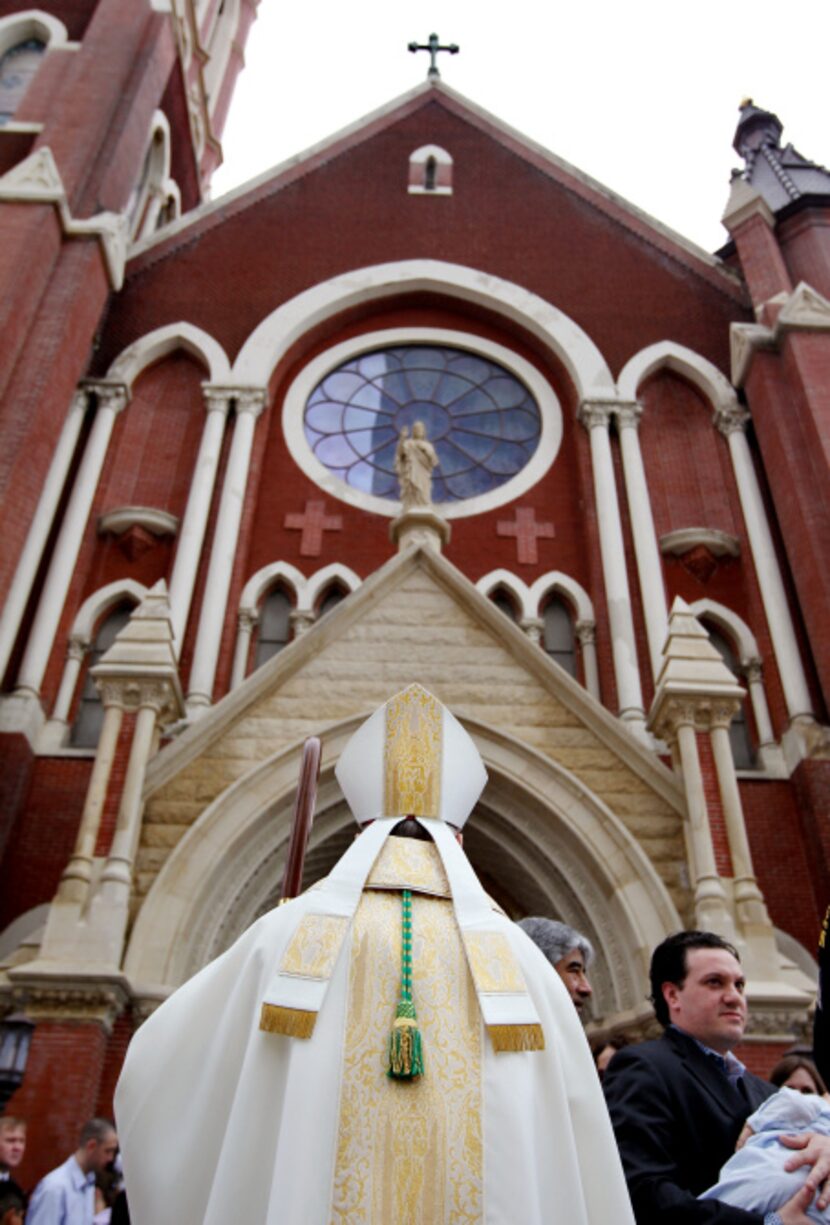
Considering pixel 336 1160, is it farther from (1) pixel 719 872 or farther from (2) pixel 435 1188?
(1) pixel 719 872

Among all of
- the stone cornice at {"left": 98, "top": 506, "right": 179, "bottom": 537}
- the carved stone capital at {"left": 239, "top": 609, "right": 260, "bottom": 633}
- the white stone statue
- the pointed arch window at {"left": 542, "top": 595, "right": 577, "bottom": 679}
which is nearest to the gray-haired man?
the white stone statue

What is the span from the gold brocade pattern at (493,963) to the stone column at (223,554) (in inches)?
348

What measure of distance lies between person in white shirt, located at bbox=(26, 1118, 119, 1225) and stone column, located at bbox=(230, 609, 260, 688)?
20.9ft

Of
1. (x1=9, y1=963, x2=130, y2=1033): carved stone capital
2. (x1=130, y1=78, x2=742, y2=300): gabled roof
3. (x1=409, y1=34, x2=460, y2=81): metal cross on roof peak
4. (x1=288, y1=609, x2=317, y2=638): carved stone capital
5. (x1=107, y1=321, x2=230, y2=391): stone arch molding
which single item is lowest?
(x1=9, y1=963, x2=130, y2=1033): carved stone capital

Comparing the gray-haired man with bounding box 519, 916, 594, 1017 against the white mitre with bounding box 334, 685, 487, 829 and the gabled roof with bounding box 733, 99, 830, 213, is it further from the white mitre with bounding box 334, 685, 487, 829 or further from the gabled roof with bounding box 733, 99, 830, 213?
the gabled roof with bounding box 733, 99, 830, 213

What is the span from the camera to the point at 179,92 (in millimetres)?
18891

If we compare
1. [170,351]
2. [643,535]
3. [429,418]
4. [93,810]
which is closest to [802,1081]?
[93,810]

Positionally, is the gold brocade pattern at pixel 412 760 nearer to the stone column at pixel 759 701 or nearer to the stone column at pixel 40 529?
the stone column at pixel 40 529

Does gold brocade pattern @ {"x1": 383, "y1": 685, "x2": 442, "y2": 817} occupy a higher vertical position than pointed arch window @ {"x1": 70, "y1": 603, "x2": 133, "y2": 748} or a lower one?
lower

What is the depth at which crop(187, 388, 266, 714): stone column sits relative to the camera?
452 inches

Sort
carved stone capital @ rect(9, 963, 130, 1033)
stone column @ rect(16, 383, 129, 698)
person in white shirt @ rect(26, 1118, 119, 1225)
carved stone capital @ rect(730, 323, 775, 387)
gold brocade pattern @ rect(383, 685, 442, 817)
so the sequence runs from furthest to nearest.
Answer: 1. carved stone capital @ rect(730, 323, 775, 387)
2. stone column @ rect(16, 383, 129, 698)
3. carved stone capital @ rect(9, 963, 130, 1033)
4. person in white shirt @ rect(26, 1118, 119, 1225)
5. gold brocade pattern @ rect(383, 685, 442, 817)

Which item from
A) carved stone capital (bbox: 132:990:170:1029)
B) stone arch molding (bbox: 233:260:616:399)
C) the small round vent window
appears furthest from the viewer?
stone arch molding (bbox: 233:260:616:399)

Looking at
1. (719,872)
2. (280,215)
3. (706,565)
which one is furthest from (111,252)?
(719,872)

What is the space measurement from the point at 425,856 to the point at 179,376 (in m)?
13.3
